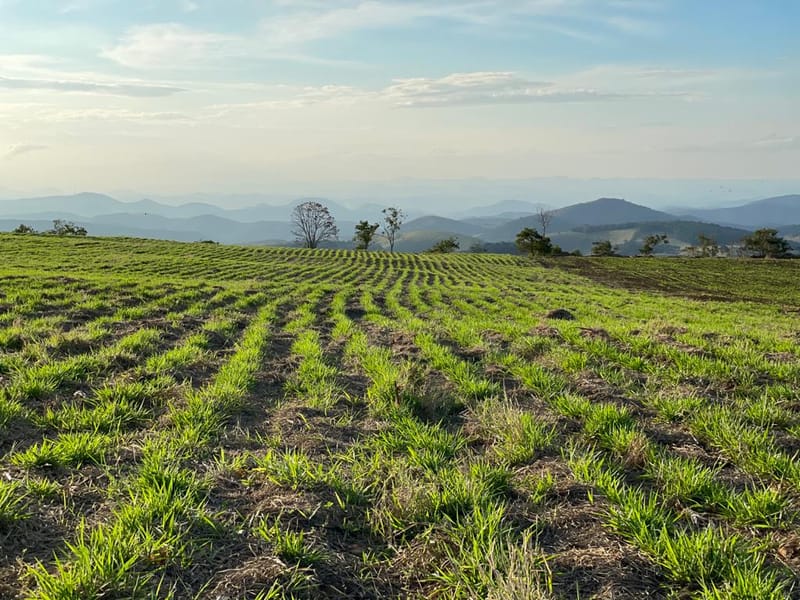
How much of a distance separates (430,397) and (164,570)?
4.21 m

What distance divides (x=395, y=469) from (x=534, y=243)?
121 metres

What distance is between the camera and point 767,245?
119 m

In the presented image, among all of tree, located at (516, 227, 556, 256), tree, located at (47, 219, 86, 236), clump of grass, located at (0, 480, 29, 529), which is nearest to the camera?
clump of grass, located at (0, 480, 29, 529)

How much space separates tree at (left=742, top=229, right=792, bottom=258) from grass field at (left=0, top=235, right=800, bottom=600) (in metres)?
140

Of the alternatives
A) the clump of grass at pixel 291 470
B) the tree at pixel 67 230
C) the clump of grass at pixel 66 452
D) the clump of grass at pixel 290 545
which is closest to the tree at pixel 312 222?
the tree at pixel 67 230

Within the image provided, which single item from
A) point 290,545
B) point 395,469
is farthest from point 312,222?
point 290,545

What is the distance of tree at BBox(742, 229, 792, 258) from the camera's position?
117 meters

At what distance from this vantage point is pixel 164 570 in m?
3.20

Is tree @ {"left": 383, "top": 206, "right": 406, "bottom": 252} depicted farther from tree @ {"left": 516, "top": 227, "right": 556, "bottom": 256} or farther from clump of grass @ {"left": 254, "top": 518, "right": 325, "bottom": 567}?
clump of grass @ {"left": 254, "top": 518, "right": 325, "bottom": 567}

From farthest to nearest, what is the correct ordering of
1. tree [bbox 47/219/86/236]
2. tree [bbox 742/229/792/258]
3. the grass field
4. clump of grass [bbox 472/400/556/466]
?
tree [bbox 742/229/792/258] < tree [bbox 47/219/86/236] < clump of grass [bbox 472/400/556/466] < the grass field

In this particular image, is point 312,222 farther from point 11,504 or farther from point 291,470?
point 11,504

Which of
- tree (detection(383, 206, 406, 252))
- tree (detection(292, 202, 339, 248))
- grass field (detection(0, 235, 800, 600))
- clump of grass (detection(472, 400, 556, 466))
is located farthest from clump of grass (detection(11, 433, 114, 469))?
tree (detection(383, 206, 406, 252))

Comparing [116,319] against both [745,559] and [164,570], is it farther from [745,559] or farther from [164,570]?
[745,559]

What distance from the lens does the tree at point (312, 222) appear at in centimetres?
13138
